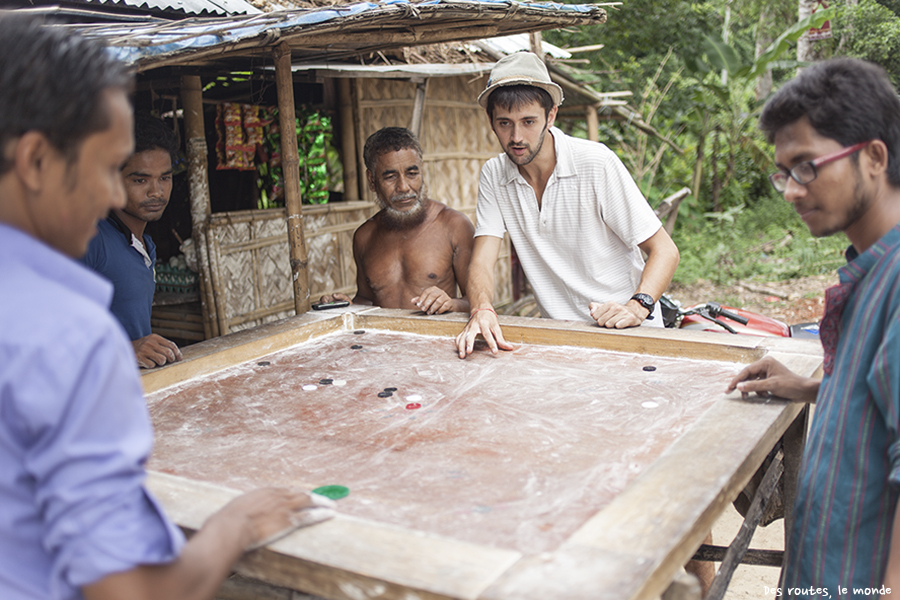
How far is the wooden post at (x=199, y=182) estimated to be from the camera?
562 cm

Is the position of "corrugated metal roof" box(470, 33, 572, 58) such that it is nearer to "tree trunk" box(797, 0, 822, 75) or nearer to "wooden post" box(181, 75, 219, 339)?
"wooden post" box(181, 75, 219, 339)

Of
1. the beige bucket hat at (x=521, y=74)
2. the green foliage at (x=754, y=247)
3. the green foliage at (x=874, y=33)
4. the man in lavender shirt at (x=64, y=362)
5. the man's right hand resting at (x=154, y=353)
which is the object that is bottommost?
the green foliage at (x=754, y=247)

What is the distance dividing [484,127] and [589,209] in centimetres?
565

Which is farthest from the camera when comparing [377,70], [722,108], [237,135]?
[722,108]

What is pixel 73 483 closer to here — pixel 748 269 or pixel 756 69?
pixel 748 269

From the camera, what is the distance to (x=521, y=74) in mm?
3234

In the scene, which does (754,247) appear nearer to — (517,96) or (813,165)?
(517,96)

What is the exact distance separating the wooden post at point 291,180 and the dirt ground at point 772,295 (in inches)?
210

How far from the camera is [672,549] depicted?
49.9 inches

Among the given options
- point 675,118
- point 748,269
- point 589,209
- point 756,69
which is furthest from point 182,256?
point 675,118

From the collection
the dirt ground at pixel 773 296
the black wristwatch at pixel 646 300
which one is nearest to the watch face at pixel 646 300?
the black wristwatch at pixel 646 300

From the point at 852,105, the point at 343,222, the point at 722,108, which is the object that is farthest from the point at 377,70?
the point at 722,108

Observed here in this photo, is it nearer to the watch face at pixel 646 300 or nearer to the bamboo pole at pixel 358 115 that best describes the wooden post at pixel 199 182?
the bamboo pole at pixel 358 115

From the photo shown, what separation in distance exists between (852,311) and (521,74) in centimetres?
203
